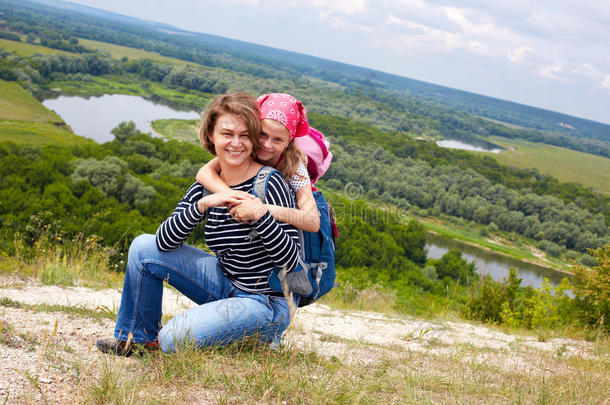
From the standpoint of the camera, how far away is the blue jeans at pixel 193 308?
2.17m

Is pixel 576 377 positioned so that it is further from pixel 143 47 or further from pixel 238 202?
pixel 143 47

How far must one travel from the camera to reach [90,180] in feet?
81.8

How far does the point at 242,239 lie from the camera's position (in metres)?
2.26

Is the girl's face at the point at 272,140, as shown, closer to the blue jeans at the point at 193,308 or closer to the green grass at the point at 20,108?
the blue jeans at the point at 193,308

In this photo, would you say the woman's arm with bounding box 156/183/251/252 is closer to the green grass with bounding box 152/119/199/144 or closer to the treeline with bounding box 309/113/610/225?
the green grass with bounding box 152/119/199/144

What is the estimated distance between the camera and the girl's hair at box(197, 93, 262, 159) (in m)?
2.31

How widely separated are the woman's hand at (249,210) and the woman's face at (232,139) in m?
0.31

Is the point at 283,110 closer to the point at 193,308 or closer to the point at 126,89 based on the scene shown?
the point at 193,308

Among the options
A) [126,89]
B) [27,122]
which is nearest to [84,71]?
[126,89]

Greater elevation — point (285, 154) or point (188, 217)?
point (285, 154)

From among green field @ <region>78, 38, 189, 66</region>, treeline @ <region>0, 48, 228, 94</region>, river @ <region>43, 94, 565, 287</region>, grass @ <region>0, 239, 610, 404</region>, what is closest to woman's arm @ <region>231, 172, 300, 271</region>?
grass @ <region>0, 239, 610, 404</region>

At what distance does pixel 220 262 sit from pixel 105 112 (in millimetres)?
57671

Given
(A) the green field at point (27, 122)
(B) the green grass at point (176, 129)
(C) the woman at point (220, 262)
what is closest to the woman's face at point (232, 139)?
(C) the woman at point (220, 262)

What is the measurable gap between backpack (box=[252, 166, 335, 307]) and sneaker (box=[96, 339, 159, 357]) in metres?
0.76
